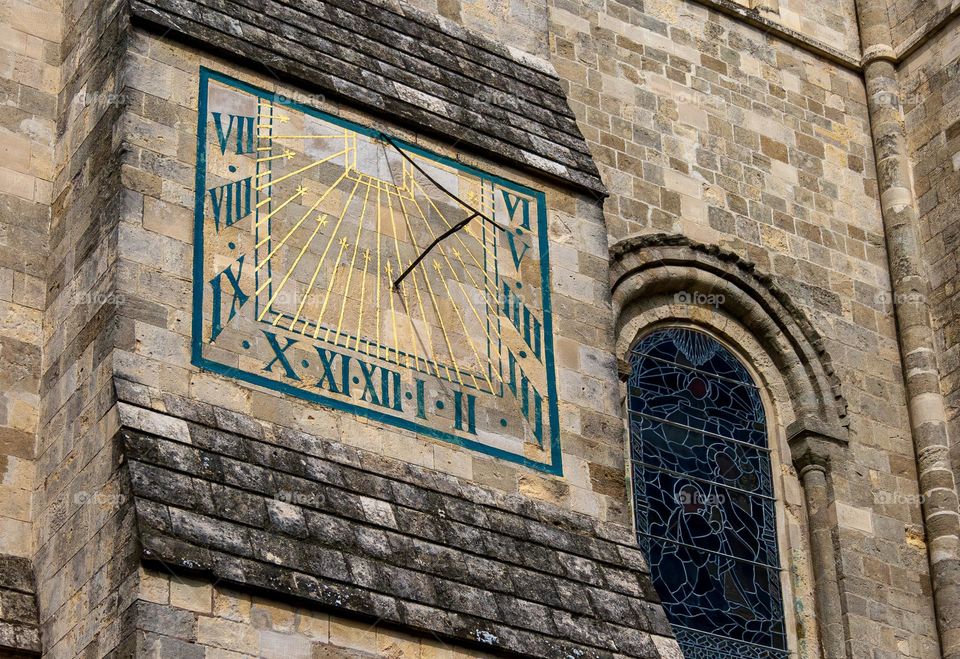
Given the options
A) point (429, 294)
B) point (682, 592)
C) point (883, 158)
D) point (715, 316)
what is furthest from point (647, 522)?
point (883, 158)

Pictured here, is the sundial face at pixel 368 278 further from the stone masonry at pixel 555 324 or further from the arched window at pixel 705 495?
the arched window at pixel 705 495

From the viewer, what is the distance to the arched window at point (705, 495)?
14906 millimetres

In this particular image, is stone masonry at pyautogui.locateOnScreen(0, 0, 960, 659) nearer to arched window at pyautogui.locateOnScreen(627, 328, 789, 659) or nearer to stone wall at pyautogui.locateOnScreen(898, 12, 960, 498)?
stone wall at pyautogui.locateOnScreen(898, 12, 960, 498)

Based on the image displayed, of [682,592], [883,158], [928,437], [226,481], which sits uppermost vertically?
[883,158]

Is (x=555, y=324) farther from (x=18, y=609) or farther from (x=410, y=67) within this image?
(x=18, y=609)

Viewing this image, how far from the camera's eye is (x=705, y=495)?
15461mm

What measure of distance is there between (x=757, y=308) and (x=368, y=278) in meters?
4.75

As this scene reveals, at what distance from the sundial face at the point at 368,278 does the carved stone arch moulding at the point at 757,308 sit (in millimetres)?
2550

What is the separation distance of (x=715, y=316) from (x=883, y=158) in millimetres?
2555

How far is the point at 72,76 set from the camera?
12.9 m

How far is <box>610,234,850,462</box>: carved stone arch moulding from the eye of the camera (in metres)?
15.9

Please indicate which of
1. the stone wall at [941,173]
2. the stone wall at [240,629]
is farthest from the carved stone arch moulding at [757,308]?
the stone wall at [240,629]

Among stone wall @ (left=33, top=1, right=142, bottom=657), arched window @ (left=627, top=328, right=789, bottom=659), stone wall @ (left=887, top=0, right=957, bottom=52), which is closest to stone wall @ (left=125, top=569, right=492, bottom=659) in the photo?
stone wall @ (left=33, top=1, right=142, bottom=657)

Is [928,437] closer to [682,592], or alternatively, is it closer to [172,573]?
[682,592]
